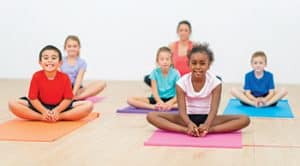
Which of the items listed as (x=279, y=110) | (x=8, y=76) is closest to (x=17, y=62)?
(x=8, y=76)

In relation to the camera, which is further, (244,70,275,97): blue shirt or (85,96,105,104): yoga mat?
(85,96,105,104): yoga mat

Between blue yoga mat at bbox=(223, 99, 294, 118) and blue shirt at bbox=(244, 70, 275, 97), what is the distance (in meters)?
0.22

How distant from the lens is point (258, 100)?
641cm

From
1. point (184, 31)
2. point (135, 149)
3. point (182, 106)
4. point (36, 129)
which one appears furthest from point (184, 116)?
point (184, 31)

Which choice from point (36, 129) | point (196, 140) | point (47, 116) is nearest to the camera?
point (196, 140)

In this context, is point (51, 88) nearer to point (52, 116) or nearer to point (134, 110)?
point (52, 116)

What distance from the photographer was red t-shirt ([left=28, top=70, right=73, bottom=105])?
17.5 feet

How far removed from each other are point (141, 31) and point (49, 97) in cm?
419

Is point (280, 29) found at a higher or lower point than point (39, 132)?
higher

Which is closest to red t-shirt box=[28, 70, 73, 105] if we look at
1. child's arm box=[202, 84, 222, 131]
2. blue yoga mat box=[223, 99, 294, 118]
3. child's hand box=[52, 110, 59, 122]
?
child's hand box=[52, 110, 59, 122]

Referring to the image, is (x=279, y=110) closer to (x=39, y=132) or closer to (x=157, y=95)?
(x=157, y=95)

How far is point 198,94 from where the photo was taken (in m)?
4.82

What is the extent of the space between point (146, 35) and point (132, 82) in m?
0.80

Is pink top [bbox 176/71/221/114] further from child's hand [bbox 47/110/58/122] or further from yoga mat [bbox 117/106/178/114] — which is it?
child's hand [bbox 47/110/58/122]
